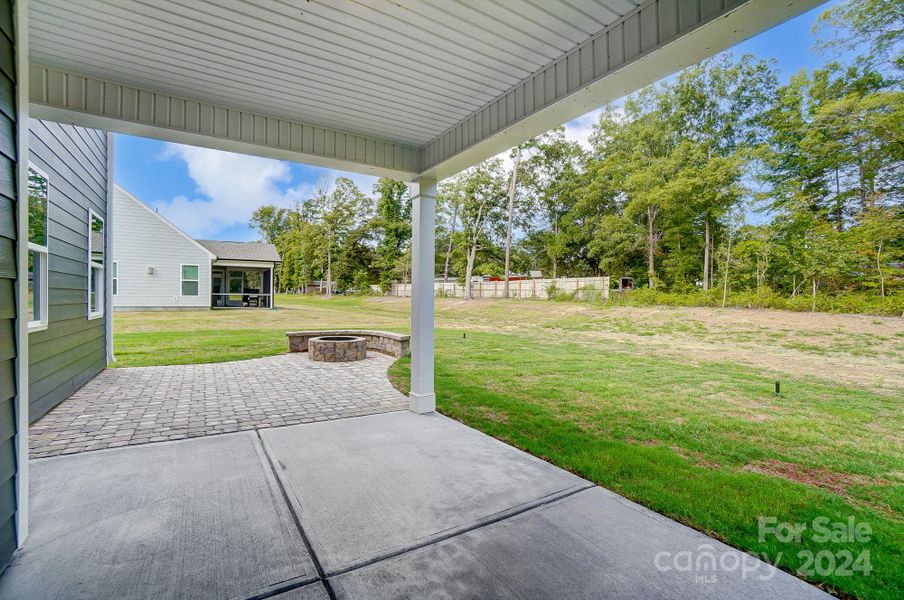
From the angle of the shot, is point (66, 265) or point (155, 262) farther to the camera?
point (155, 262)

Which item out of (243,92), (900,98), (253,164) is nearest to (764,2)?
(243,92)

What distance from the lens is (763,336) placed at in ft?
30.9

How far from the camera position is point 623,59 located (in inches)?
82.7

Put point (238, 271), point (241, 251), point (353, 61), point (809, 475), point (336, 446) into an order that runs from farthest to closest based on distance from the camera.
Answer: point (238, 271) < point (241, 251) < point (336, 446) < point (809, 475) < point (353, 61)

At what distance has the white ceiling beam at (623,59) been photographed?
172cm

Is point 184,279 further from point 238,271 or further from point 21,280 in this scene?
point 21,280

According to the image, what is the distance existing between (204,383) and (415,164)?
4312mm

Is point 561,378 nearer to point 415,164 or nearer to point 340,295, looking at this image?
point 415,164

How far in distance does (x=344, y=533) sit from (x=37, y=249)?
4.14m

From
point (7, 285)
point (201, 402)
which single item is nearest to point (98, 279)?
point (201, 402)

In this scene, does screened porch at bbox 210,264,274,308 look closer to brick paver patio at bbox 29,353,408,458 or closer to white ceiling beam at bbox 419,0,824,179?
brick paver patio at bbox 29,353,408,458

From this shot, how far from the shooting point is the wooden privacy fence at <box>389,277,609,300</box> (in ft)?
53.7

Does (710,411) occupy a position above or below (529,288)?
below

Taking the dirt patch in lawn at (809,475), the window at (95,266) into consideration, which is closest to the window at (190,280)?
the window at (95,266)
